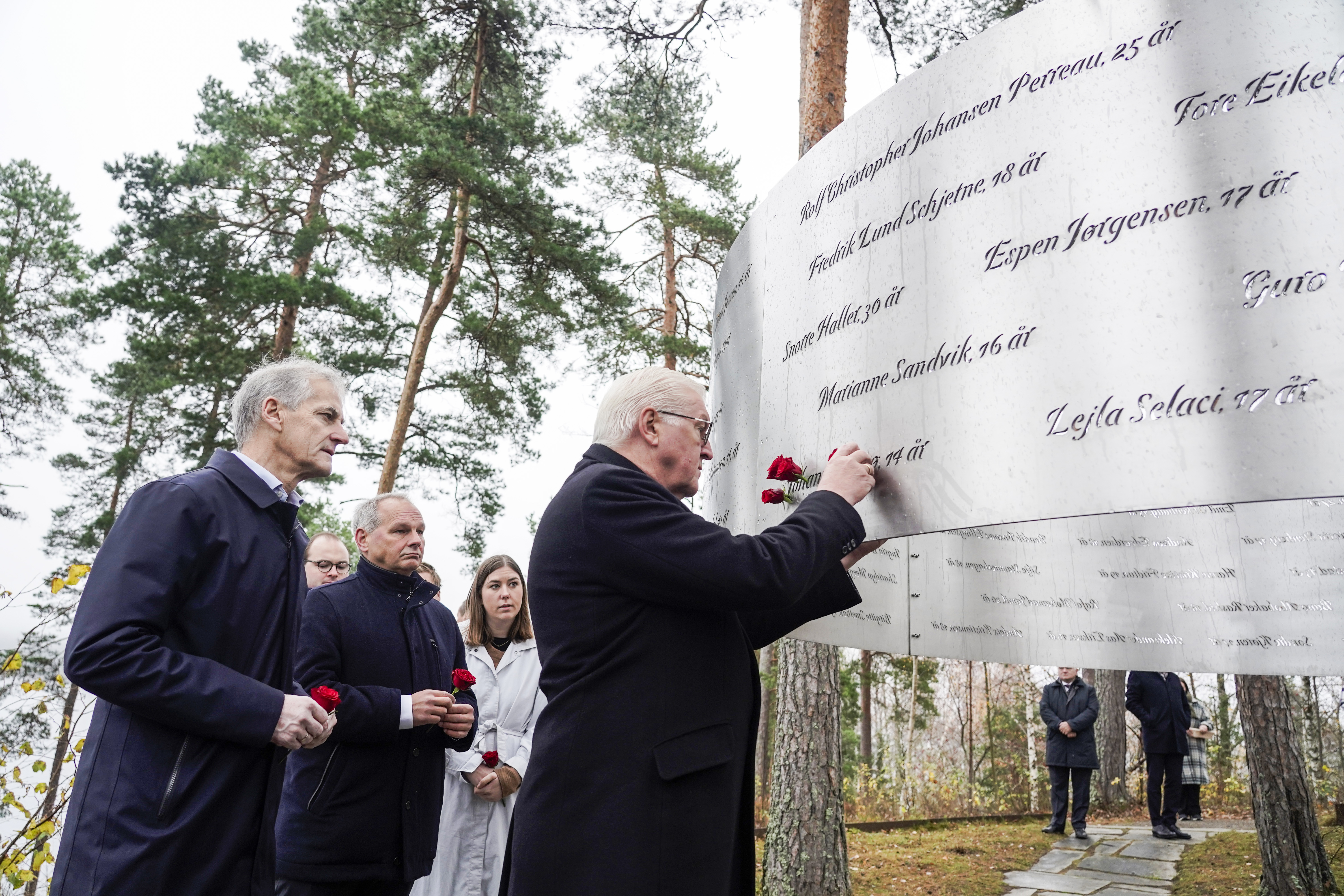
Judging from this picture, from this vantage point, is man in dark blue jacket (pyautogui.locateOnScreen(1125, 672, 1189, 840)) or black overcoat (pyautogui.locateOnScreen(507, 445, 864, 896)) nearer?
black overcoat (pyautogui.locateOnScreen(507, 445, 864, 896))

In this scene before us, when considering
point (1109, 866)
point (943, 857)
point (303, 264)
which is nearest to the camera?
point (1109, 866)

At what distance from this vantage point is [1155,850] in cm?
849

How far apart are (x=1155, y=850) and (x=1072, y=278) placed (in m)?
8.60

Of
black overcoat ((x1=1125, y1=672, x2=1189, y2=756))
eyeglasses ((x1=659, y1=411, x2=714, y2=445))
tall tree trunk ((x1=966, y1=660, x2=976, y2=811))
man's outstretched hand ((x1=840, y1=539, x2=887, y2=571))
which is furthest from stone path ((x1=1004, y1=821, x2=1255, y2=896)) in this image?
eyeglasses ((x1=659, y1=411, x2=714, y2=445))

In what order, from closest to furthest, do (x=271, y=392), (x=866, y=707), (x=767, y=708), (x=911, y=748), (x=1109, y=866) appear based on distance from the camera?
(x=271, y=392) < (x=1109, y=866) < (x=911, y=748) < (x=767, y=708) < (x=866, y=707)

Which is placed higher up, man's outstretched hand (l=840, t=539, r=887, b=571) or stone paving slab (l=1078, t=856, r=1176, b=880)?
man's outstretched hand (l=840, t=539, r=887, b=571)

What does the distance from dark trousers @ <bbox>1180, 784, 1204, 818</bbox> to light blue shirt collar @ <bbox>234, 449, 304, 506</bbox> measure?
11.0m

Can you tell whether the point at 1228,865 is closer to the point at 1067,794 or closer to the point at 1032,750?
the point at 1067,794

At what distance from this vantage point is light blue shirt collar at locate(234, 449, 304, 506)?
2.35 m

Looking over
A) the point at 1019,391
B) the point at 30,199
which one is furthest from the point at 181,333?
the point at 1019,391

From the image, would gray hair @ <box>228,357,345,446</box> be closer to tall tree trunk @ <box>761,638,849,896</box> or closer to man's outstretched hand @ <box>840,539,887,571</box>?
man's outstretched hand @ <box>840,539,887,571</box>

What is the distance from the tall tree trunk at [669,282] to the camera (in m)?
15.3

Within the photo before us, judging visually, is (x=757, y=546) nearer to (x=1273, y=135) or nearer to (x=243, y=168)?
(x=1273, y=135)

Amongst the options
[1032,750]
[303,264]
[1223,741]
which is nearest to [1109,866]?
[1223,741]
